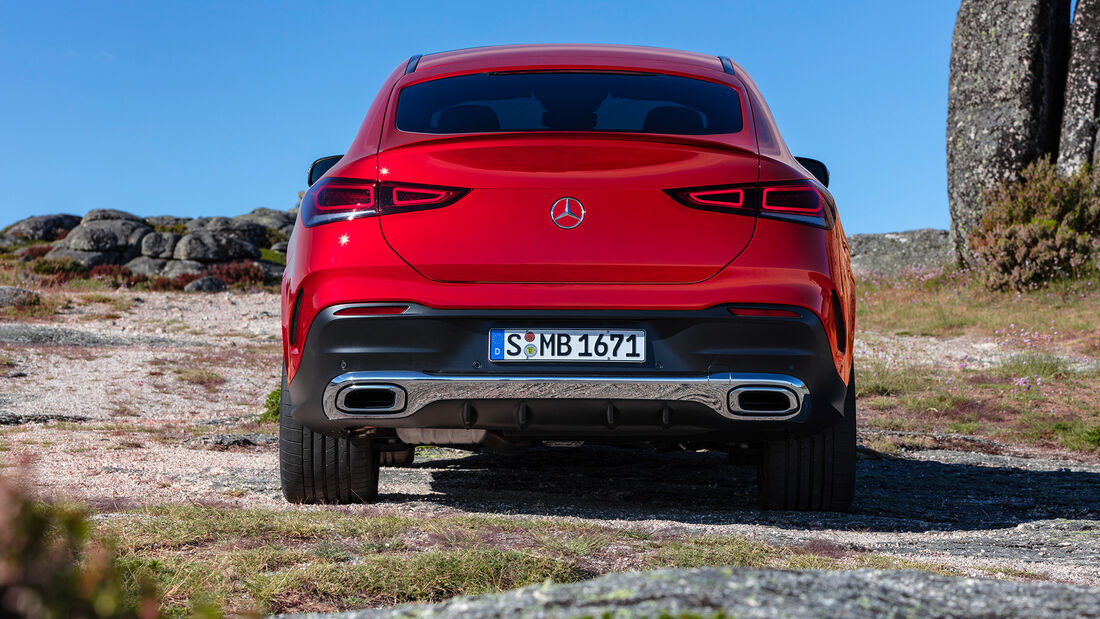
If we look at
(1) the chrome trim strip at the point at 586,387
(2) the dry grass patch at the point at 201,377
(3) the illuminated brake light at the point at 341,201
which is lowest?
(2) the dry grass patch at the point at 201,377

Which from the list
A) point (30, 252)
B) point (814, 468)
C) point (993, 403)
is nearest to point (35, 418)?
point (814, 468)

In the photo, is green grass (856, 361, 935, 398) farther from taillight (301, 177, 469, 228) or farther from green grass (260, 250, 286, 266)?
green grass (260, 250, 286, 266)

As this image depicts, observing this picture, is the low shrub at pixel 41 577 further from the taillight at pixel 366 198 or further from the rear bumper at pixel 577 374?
the taillight at pixel 366 198

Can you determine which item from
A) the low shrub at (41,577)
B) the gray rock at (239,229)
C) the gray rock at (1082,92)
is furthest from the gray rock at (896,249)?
the low shrub at (41,577)

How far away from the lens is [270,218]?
55062 mm

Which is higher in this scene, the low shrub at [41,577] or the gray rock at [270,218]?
the gray rock at [270,218]

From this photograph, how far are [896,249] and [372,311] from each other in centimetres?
2953

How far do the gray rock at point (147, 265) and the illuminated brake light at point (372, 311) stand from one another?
3426cm

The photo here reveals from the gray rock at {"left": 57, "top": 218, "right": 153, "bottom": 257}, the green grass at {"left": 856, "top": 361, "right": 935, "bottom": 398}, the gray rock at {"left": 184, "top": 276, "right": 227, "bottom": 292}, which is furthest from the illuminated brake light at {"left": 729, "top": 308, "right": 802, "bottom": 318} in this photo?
the gray rock at {"left": 57, "top": 218, "right": 153, "bottom": 257}

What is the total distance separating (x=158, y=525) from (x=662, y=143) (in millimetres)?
2226

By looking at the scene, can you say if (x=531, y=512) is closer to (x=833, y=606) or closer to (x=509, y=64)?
(x=509, y=64)

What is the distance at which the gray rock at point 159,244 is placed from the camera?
1448 inches

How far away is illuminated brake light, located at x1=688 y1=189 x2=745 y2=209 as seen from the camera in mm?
3535

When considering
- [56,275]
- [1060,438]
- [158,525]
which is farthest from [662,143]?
[56,275]
